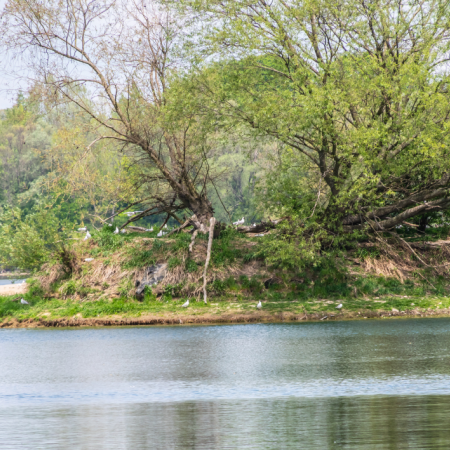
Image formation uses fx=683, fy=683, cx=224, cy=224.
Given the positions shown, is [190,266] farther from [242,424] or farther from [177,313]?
[242,424]

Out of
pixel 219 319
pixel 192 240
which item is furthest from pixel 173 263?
pixel 219 319

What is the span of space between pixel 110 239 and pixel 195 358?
14.2 meters

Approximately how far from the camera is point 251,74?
2580 centimetres

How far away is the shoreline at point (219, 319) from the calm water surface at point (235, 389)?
1.67 meters

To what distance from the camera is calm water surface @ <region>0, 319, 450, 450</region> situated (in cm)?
853

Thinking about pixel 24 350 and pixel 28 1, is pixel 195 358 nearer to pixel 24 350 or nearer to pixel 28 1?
pixel 24 350

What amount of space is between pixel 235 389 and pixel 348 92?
14.6 metres

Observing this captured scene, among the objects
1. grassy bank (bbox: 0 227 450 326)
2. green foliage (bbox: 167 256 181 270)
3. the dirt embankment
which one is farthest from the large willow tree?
the dirt embankment

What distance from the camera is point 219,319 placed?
24.5m

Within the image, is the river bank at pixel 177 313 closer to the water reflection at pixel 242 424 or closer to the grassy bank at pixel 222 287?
the grassy bank at pixel 222 287

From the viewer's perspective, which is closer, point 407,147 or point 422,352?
point 422,352

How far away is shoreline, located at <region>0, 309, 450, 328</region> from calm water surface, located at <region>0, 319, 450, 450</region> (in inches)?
65.9

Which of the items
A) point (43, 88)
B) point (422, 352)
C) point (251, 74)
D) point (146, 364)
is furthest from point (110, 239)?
point (422, 352)

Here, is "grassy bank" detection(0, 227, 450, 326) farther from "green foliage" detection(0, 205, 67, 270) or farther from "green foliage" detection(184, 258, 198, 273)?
"green foliage" detection(0, 205, 67, 270)
